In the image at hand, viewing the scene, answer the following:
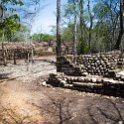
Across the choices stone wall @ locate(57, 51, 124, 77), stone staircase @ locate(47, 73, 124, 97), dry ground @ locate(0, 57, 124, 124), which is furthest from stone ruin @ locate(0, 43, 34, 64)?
dry ground @ locate(0, 57, 124, 124)

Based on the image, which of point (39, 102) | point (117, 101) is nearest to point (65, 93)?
point (39, 102)

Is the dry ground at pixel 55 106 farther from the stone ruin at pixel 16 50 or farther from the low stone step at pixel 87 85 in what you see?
the stone ruin at pixel 16 50

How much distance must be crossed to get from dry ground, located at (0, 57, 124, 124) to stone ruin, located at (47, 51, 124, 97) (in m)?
0.67

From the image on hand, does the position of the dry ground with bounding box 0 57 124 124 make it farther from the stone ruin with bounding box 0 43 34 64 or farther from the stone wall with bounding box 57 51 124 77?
the stone ruin with bounding box 0 43 34 64

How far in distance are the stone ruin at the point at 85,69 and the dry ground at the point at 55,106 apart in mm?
673

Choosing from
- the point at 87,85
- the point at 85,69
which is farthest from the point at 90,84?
the point at 85,69

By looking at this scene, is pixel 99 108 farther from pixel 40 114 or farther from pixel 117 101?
pixel 40 114

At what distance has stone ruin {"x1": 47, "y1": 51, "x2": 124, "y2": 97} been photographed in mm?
13182

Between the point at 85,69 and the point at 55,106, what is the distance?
4932 millimetres

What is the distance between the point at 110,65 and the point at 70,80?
9.15 feet

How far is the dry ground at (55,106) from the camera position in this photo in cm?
880

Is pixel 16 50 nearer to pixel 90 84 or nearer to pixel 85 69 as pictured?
pixel 85 69

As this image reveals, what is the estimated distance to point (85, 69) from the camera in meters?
14.8

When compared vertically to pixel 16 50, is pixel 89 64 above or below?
below
